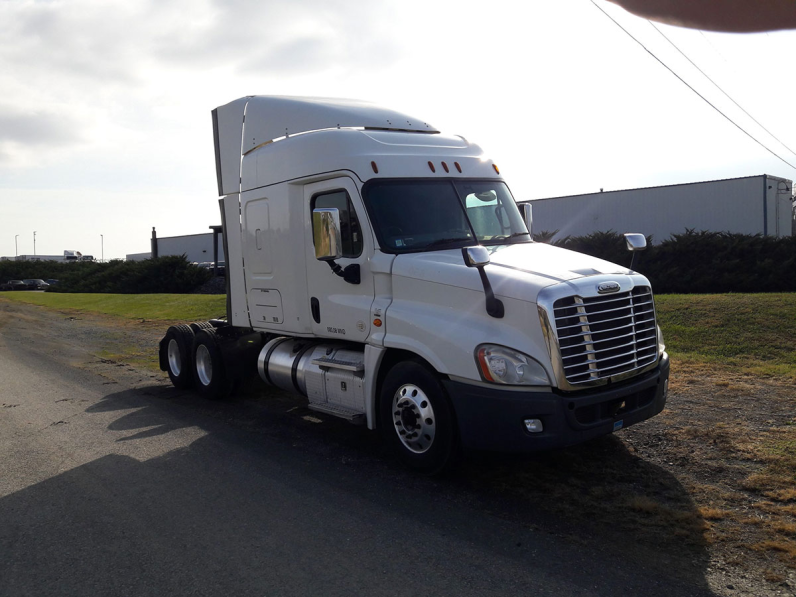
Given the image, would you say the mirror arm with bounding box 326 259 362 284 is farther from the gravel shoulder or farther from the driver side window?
the gravel shoulder

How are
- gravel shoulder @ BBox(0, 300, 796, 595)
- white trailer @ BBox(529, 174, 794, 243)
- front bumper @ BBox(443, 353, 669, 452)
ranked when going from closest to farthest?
1. gravel shoulder @ BBox(0, 300, 796, 595)
2. front bumper @ BBox(443, 353, 669, 452)
3. white trailer @ BBox(529, 174, 794, 243)

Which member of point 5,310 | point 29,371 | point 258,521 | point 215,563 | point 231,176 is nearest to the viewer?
point 215,563

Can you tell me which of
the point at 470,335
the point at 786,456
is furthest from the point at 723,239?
the point at 470,335

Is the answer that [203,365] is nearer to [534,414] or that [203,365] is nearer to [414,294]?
[414,294]

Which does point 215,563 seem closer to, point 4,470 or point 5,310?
point 4,470

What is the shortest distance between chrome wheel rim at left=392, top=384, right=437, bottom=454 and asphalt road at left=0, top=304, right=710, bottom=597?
13.3 inches

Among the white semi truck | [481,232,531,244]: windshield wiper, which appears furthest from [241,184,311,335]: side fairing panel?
[481,232,531,244]: windshield wiper

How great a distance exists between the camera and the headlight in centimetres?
511

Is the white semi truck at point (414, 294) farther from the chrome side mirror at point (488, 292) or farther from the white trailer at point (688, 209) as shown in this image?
the white trailer at point (688, 209)

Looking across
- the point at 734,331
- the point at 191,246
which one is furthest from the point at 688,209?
the point at 191,246

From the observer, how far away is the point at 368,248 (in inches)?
252

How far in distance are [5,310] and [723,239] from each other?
1240 inches

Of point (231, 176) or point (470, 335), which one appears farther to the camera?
point (231, 176)

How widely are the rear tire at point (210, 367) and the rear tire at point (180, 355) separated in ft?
0.58
